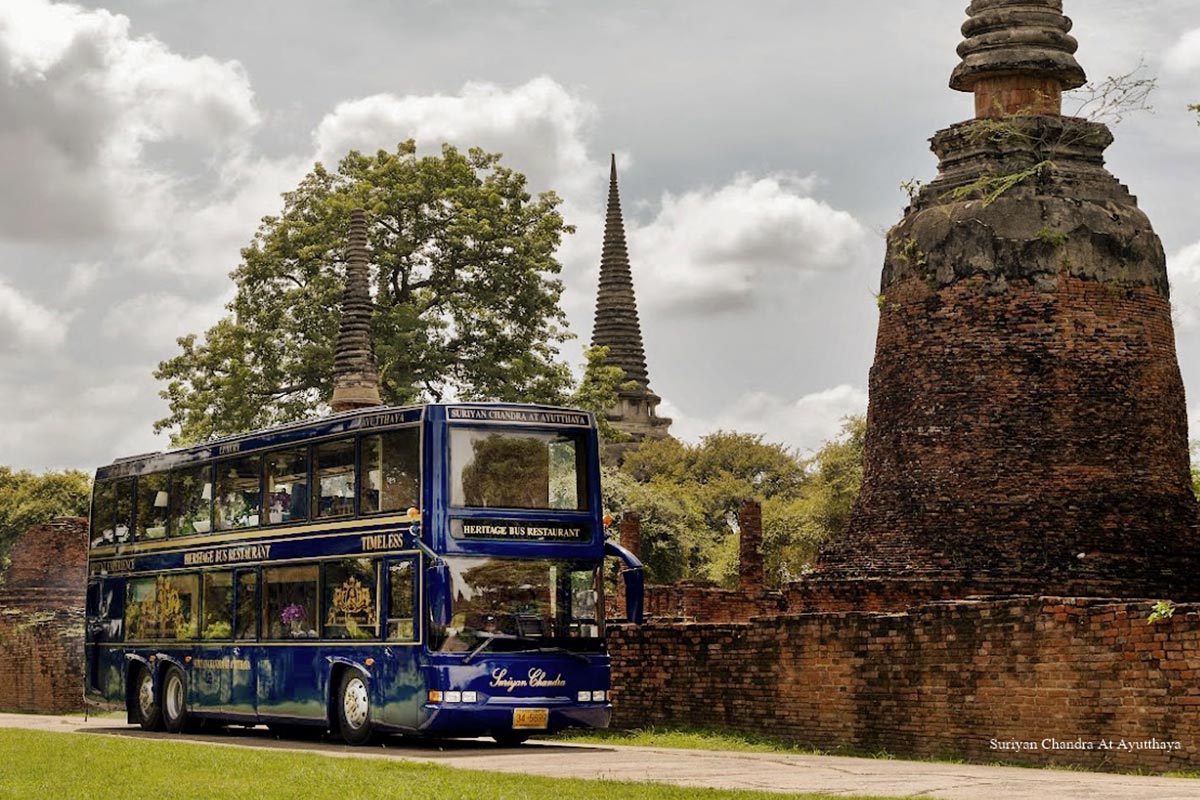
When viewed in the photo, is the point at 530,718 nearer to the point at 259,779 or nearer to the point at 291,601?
the point at 291,601

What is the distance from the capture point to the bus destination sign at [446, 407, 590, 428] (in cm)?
1681

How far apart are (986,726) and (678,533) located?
31.2 meters

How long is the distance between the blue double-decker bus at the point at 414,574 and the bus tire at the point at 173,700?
1.05 metres

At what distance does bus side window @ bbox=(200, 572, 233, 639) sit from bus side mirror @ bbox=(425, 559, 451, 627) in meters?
3.75

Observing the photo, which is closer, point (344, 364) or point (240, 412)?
point (344, 364)

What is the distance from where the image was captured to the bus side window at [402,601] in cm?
1672

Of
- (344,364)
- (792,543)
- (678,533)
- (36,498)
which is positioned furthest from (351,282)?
(36,498)

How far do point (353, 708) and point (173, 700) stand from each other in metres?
4.13

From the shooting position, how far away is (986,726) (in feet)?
49.9

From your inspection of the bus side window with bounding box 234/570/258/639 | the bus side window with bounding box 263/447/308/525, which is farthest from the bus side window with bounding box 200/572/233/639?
the bus side window with bounding box 263/447/308/525

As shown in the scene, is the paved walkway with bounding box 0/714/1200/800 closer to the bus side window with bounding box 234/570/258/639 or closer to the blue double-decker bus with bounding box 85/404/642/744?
the blue double-decker bus with bounding box 85/404/642/744

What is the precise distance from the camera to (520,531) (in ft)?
55.2

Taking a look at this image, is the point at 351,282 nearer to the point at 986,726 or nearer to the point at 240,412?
the point at 240,412

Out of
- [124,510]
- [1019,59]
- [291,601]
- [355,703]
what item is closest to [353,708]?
[355,703]
